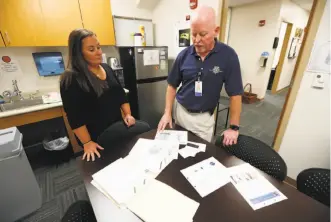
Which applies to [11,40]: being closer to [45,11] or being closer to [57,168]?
[45,11]

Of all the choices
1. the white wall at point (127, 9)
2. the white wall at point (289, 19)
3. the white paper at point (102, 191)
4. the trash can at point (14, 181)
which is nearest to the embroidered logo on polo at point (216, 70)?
the white paper at point (102, 191)

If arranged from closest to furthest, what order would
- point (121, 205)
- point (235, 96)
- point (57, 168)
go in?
point (121, 205) → point (235, 96) → point (57, 168)

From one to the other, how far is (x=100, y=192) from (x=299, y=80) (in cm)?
175

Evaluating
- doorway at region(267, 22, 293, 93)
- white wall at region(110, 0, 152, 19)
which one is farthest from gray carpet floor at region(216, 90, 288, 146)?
white wall at region(110, 0, 152, 19)

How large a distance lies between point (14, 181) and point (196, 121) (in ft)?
5.12

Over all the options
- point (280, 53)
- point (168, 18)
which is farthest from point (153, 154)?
point (280, 53)

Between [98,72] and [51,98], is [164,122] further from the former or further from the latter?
[51,98]

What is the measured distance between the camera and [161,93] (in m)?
2.70

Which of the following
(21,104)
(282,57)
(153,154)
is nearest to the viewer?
(153,154)

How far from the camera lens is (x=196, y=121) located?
4.43 ft

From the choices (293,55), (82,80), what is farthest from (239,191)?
(293,55)

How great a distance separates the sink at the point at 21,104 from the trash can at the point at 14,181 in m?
0.70

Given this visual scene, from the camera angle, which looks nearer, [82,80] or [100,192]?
[100,192]

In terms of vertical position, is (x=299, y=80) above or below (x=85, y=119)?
above
